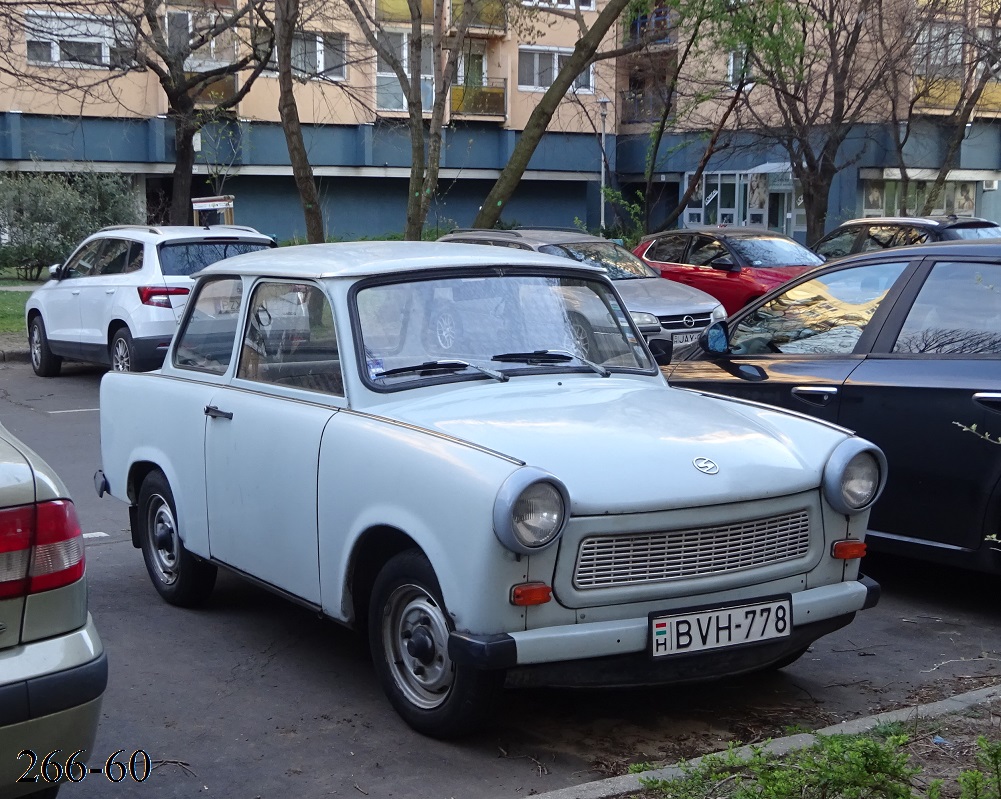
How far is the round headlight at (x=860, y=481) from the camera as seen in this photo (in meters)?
Result: 4.48

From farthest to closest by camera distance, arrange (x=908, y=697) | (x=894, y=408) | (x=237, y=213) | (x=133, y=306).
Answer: (x=237, y=213)
(x=133, y=306)
(x=894, y=408)
(x=908, y=697)

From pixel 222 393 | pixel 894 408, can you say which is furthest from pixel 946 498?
pixel 222 393

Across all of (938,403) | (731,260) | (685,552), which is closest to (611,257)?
(731,260)

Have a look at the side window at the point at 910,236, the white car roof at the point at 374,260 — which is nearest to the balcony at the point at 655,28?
the side window at the point at 910,236

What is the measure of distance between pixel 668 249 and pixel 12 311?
1103 centimetres

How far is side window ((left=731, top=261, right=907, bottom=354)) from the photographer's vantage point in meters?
6.27

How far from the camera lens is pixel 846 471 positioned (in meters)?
4.47

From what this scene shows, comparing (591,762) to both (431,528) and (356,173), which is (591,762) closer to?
(431,528)

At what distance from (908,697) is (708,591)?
1.24 meters

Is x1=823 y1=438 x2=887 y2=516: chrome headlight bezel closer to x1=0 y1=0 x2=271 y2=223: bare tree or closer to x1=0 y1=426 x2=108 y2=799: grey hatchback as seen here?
x1=0 y1=426 x2=108 y2=799: grey hatchback

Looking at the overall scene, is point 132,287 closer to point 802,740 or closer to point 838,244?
point 838,244

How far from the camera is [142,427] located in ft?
19.8

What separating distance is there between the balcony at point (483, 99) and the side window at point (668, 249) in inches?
914

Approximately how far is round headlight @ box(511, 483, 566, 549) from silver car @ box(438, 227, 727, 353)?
917 cm
